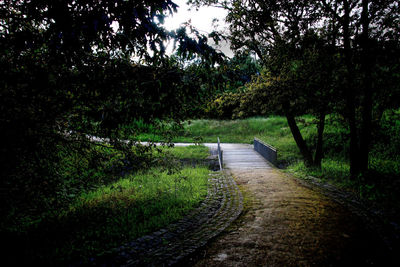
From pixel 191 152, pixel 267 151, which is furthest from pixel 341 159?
pixel 191 152

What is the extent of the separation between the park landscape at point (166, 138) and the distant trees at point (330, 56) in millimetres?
49

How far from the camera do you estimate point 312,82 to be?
28.3 ft

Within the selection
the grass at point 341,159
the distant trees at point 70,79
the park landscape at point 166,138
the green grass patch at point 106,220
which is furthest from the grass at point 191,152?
the distant trees at point 70,79

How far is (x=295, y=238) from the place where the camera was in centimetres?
445

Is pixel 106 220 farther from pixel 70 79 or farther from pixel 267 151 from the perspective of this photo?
→ pixel 267 151

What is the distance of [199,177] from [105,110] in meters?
6.15

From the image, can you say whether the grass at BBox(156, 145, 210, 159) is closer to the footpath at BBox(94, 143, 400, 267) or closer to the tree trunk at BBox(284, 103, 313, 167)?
the tree trunk at BBox(284, 103, 313, 167)

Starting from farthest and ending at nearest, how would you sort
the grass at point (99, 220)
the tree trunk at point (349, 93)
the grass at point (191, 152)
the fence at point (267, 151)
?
the grass at point (191, 152)
the fence at point (267, 151)
the tree trunk at point (349, 93)
the grass at point (99, 220)

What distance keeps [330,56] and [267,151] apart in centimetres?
686

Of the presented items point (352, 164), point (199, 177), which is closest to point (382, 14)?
point (352, 164)

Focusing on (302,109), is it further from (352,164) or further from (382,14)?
(382,14)

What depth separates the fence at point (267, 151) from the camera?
12.6 m

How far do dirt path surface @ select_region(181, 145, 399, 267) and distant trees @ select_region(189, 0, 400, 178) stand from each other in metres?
3.33

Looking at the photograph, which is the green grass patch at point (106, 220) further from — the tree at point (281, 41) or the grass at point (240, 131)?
the grass at point (240, 131)
